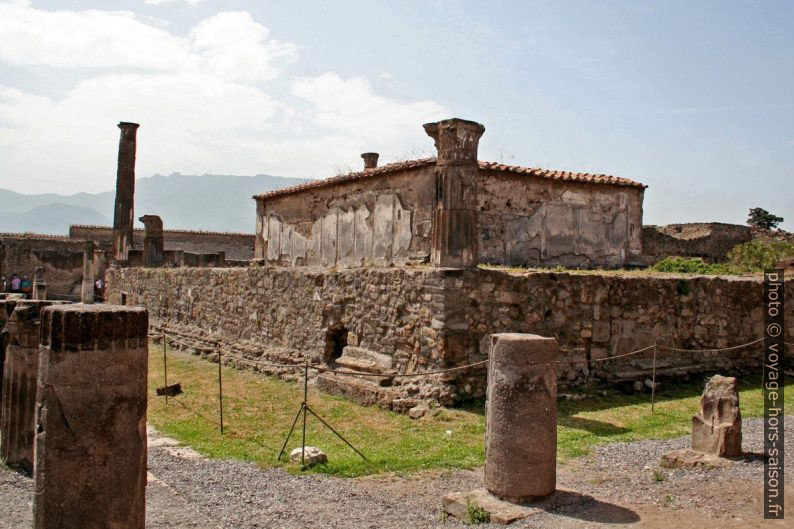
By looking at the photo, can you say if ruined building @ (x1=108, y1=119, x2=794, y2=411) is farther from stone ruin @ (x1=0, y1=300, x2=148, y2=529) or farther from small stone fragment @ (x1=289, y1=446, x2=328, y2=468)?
stone ruin @ (x1=0, y1=300, x2=148, y2=529)

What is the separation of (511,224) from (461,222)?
3.92 metres

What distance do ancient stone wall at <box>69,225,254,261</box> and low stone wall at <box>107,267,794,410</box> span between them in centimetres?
2475

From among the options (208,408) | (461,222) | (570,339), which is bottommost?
(208,408)

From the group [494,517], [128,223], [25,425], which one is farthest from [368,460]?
[128,223]

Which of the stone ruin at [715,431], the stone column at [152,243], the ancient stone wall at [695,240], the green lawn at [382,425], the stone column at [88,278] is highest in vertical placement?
the ancient stone wall at [695,240]

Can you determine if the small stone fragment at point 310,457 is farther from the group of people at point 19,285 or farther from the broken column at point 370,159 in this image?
the group of people at point 19,285

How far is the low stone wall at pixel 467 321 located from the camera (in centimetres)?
952

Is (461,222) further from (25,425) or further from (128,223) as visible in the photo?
(128,223)

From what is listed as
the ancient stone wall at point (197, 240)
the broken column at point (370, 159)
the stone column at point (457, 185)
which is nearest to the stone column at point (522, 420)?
the stone column at point (457, 185)

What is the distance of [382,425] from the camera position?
8812 mm

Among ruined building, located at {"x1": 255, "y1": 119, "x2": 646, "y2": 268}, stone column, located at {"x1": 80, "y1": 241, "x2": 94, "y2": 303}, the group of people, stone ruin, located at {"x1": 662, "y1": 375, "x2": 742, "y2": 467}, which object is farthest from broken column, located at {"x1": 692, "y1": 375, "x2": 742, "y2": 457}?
the group of people

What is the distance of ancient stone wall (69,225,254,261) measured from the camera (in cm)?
3803

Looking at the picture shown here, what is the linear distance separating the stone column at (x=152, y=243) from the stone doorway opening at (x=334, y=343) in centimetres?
1347

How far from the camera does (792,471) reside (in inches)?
259
